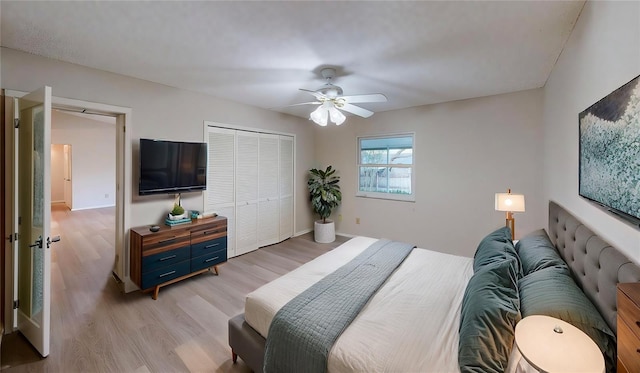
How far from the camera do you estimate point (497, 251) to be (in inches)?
72.8

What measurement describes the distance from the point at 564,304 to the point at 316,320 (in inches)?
47.4

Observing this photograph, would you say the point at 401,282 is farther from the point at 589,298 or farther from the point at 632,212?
the point at 632,212

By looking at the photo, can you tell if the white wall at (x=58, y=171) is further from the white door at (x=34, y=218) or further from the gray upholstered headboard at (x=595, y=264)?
the gray upholstered headboard at (x=595, y=264)

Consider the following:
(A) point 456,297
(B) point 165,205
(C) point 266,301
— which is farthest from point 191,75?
(A) point 456,297

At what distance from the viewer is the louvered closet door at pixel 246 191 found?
4.07 meters

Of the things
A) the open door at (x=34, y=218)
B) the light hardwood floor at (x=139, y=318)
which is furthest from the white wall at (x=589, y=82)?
the open door at (x=34, y=218)

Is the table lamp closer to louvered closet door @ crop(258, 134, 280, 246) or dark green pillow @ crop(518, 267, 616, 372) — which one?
dark green pillow @ crop(518, 267, 616, 372)

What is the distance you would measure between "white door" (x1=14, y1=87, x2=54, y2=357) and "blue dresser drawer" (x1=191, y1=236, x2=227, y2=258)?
1.29 metres

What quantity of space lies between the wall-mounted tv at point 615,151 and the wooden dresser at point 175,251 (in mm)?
3516

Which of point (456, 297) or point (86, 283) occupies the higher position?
point (456, 297)

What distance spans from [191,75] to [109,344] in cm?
267

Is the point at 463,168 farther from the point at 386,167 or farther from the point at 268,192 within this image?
the point at 268,192

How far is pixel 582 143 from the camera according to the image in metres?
1.61

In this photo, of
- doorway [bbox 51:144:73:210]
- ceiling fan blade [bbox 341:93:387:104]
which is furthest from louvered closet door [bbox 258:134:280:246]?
doorway [bbox 51:144:73:210]
